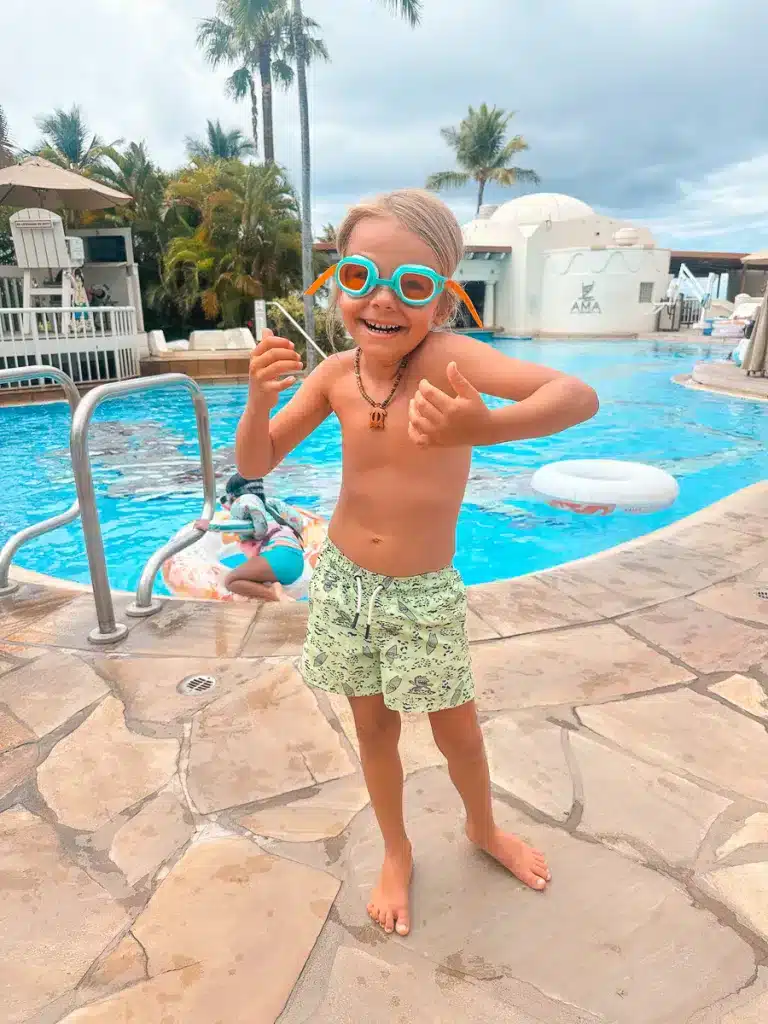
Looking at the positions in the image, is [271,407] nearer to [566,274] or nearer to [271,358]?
[271,358]

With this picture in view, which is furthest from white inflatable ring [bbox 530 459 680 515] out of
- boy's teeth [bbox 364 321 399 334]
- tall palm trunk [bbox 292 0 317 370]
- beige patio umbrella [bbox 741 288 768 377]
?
tall palm trunk [bbox 292 0 317 370]

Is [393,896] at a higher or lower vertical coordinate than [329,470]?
higher

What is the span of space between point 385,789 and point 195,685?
4.12ft

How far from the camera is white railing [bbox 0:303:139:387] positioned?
495 inches

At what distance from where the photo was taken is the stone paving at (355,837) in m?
1.46

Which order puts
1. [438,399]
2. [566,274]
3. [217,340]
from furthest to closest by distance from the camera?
[566,274], [217,340], [438,399]

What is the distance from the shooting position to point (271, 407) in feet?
4.98

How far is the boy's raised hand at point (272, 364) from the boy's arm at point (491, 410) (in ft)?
1.08

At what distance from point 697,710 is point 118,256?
1945 cm

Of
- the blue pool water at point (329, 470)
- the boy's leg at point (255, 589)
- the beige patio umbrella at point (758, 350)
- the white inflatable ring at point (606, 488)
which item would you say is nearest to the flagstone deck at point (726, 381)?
the beige patio umbrella at point (758, 350)

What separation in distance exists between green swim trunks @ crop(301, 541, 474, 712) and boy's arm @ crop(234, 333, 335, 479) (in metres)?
0.30

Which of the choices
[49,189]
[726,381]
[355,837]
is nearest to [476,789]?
[355,837]

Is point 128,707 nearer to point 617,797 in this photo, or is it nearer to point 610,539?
point 617,797

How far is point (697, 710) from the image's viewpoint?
8.09 feet
